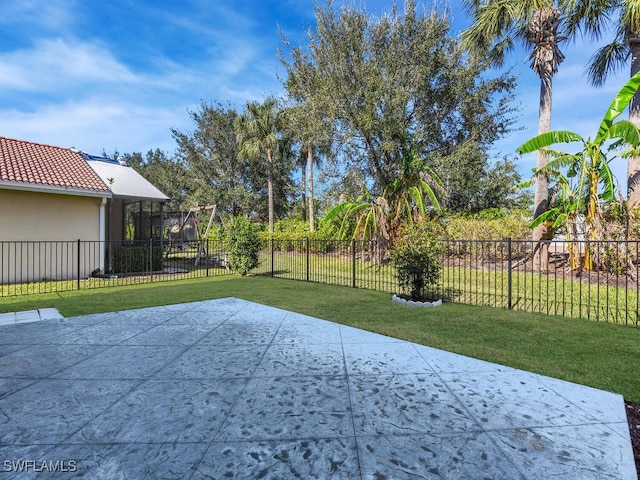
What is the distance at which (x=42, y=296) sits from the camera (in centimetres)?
823

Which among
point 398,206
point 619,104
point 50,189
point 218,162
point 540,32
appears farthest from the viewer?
point 218,162

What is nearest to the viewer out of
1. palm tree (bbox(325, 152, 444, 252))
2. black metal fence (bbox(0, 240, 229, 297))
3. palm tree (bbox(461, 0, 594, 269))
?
black metal fence (bbox(0, 240, 229, 297))

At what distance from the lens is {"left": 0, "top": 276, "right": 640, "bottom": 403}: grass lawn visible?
381 centimetres

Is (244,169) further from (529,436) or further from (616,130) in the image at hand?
(529,436)

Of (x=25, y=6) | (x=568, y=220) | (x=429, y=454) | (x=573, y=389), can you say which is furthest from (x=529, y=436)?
(x=25, y=6)

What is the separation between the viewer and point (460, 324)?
5590 mm

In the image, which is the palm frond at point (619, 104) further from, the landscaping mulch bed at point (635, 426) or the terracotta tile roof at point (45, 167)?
the terracotta tile roof at point (45, 167)

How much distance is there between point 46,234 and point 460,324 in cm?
1210

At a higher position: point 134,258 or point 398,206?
point 398,206

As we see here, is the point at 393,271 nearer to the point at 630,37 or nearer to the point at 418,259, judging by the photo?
the point at 418,259

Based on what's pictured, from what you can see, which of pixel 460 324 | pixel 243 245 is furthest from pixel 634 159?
pixel 243 245

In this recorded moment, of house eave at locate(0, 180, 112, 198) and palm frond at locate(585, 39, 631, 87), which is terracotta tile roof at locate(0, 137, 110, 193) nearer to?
house eave at locate(0, 180, 112, 198)

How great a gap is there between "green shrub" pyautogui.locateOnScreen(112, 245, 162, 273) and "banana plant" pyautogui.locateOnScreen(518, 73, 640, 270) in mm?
12726

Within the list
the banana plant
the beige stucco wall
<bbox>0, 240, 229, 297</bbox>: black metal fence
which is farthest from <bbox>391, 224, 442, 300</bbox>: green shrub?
the beige stucco wall
